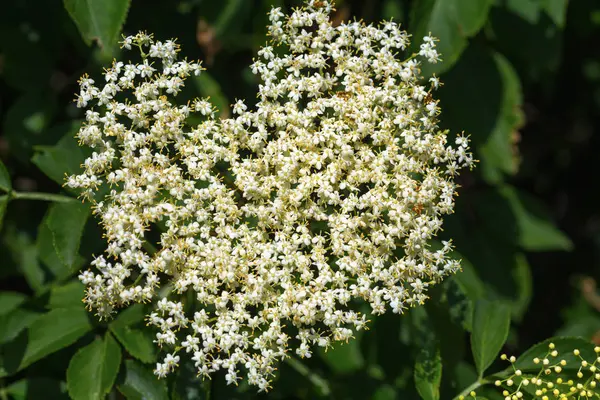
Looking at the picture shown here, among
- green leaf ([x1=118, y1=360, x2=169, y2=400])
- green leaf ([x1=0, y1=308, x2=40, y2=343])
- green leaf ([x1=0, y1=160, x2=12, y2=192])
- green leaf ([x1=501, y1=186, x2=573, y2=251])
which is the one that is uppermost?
green leaf ([x1=0, y1=160, x2=12, y2=192])

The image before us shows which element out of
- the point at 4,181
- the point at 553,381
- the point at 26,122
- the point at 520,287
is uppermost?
the point at 26,122

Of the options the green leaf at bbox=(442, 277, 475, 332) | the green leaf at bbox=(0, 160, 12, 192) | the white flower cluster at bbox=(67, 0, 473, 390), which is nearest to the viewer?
the white flower cluster at bbox=(67, 0, 473, 390)

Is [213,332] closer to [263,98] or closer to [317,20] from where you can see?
[263,98]

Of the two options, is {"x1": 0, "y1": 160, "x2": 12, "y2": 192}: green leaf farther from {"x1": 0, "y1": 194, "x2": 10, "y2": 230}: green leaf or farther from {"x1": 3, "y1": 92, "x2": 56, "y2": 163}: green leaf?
{"x1": 3, "y1": 92, "x2": 56, "y2": 163}: green leaf

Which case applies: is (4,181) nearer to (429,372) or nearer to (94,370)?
(94,370)

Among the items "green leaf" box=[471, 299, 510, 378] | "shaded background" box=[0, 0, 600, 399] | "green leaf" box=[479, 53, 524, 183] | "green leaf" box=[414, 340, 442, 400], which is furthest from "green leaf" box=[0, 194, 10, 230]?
"green leaf" box=[479, 53, 524, 183]

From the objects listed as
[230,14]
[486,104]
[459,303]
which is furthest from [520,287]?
[230,14]

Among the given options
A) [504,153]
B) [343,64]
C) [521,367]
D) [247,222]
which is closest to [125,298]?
[247,222]
